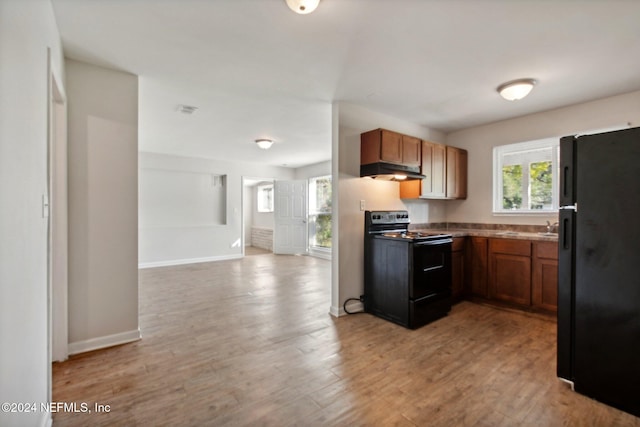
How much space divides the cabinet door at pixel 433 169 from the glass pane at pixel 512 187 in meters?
0.87

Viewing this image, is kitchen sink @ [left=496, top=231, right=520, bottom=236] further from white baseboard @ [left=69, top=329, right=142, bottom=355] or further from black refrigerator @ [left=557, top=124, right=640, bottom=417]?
white baseboard @ [left=69, top=329, right=142, bottom=355]

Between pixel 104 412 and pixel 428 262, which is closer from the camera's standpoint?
pixel 104 412

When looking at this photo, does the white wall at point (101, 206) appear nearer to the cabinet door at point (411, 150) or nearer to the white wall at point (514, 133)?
the cabinet door at point (411, 150)

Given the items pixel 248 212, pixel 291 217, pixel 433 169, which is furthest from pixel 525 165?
pixel 248 212

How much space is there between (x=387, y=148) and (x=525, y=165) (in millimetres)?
2102

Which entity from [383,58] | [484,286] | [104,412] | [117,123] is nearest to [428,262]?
[484,286]

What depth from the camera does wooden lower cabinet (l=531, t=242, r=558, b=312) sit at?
10.3ft

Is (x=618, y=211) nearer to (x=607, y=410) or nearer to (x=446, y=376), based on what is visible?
(x=607, y=410)

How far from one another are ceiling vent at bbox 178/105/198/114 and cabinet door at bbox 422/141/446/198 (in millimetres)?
3012

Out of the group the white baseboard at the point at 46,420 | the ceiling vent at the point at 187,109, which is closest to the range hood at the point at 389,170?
the ceiling vent at the point at 187,109

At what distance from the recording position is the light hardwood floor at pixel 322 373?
1686 millimetres

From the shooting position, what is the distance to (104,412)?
1.71 metres

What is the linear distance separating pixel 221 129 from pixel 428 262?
3.61 m

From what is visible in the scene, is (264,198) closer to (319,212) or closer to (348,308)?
(319,212)
